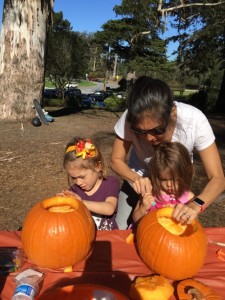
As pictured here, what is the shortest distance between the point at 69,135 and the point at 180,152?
643cm

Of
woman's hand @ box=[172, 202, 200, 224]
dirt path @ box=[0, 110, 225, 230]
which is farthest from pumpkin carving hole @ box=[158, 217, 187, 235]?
dirt path @ box=[0, 110, 225, 230]

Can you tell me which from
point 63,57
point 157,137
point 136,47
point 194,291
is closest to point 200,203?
point 157,137

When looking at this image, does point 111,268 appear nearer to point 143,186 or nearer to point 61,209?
point 61,209

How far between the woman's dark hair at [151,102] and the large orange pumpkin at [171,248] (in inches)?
24.6

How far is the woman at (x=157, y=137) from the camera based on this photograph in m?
2.12

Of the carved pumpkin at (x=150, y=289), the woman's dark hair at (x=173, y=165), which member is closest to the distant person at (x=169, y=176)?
the woman's dark hair at (x=173, y=165)

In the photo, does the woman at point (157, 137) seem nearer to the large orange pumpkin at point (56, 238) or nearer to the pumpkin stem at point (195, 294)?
the pumpkin stem at point (195, 294)

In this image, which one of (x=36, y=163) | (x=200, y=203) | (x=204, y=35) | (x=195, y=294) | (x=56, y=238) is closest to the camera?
(x=195, y=294)

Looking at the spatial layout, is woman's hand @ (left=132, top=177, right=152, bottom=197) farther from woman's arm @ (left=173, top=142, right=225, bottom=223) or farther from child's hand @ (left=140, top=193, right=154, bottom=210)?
woman's arm @ (left=173, top=142, right=225, bottom=223)

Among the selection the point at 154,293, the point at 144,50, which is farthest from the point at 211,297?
the point at 144,50

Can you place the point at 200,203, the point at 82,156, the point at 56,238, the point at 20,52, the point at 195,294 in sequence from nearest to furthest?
the point at 195,294
the point at 56,238
the point at 200,203
the point at 82,156
the point at 20,52

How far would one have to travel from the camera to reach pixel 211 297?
1495 millimetres

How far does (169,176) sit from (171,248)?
63 cm

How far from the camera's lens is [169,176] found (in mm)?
A: 2281
